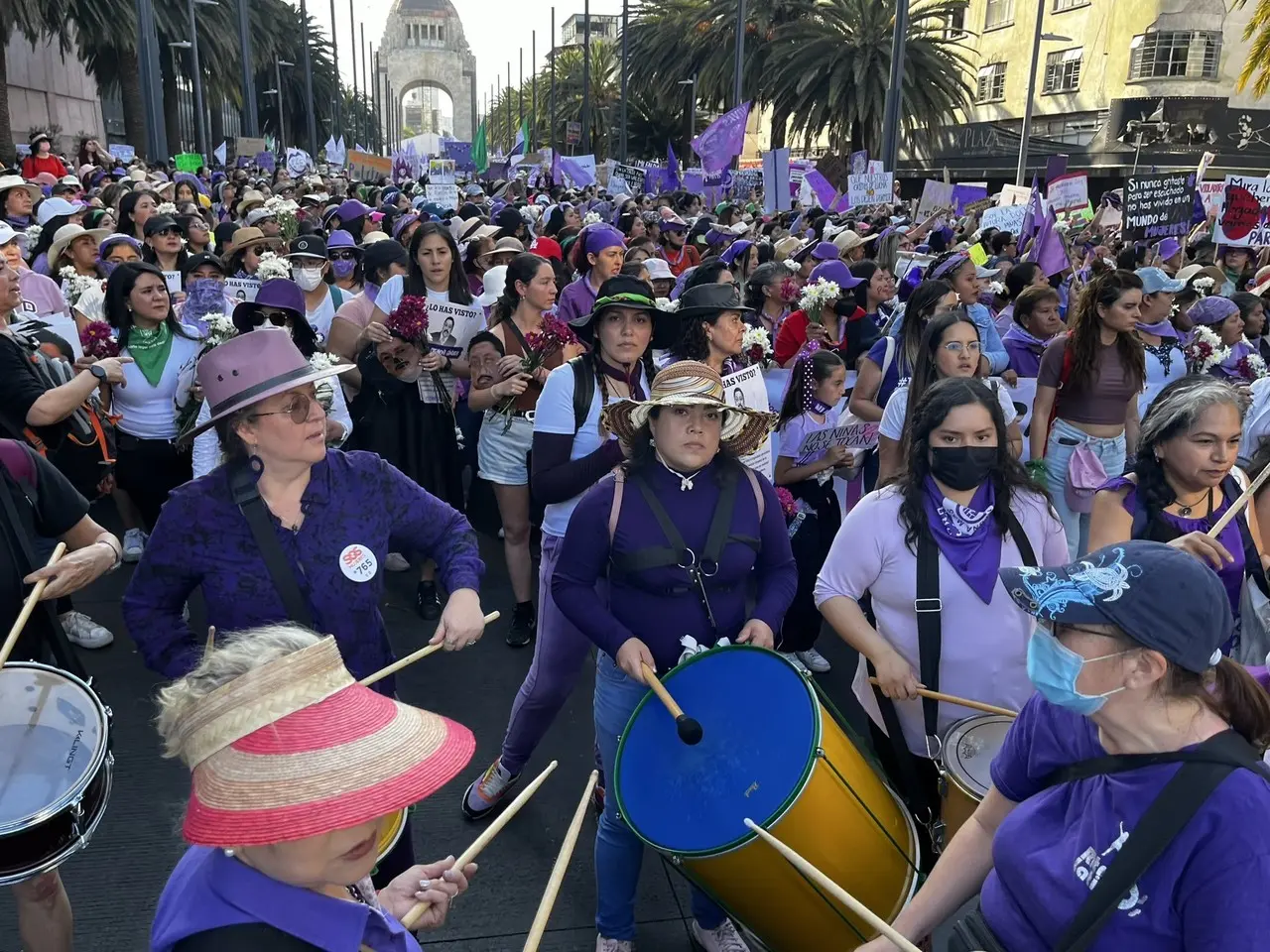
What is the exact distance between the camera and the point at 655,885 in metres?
3.81

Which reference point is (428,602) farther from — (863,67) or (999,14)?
(999,14)

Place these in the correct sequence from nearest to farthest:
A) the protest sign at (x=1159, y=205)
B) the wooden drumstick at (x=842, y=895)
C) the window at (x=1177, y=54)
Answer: the wooden drumstick at (x=842, y=895), the protest sign at (x=1159, y=205), the window at (x=1177, y=54)

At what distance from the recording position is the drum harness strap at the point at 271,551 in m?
2.74

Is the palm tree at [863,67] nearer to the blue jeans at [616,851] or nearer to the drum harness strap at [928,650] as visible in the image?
the drum harness strap at [928,650]

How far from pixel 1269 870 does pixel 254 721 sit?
168 centimetres

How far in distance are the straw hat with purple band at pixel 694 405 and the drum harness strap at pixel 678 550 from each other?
272 millimetres

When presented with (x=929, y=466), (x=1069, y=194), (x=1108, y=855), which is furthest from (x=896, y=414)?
(x=1069, y=194)

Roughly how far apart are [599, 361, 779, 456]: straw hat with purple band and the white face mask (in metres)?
4.74

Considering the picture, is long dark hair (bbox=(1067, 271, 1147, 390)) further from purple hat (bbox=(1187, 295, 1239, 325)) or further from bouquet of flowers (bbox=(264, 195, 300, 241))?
bouquet of flowers (bbox=(264, 195, 300, 241))

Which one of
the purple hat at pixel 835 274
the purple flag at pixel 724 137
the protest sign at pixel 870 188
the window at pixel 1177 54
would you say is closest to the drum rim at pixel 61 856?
the purple hat at pixel 835 274

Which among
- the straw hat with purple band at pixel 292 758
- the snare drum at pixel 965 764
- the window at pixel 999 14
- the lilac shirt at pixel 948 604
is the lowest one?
the snare drum at pixel 965 764

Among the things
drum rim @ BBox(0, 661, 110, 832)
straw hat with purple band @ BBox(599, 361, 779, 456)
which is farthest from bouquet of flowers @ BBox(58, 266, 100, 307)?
drum rim @ BBox(0, 661, 110, 832)

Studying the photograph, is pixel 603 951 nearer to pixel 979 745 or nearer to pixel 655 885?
pixel 655 885

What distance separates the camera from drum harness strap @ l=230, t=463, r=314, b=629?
274cm
